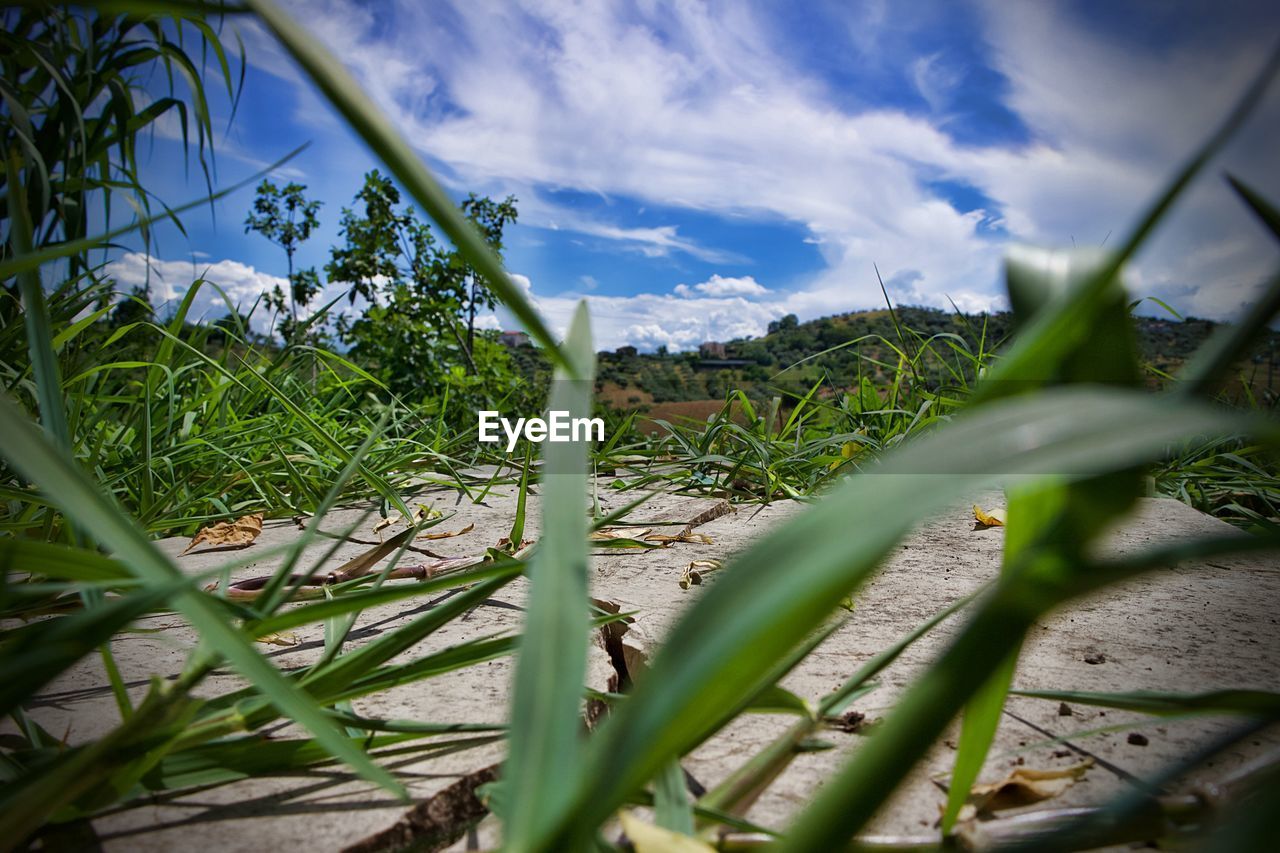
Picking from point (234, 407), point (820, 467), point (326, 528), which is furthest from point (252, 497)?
point (820, 467)

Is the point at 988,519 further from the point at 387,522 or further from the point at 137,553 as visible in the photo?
the point at 137,553

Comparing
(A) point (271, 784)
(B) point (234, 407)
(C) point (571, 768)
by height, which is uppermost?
(B) point (234, 407)

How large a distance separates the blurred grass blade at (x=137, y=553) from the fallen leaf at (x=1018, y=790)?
389mm

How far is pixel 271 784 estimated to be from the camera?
523 millimetres

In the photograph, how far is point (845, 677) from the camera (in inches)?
28.4

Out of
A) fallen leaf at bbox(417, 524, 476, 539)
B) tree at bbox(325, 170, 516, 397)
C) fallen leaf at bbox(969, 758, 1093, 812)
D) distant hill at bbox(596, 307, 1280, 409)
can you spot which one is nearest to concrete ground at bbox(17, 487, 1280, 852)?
fallen leaf at bbox(969, 758, 1093, 812)

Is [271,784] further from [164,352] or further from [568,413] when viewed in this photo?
[164,352]

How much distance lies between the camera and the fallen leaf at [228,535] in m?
1.44

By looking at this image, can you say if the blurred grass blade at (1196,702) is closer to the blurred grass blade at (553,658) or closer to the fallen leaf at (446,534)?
the blurred grass blade at (553,658)

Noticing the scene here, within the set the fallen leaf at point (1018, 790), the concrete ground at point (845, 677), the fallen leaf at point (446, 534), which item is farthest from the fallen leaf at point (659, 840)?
the fallen leaf at point (446, 534)

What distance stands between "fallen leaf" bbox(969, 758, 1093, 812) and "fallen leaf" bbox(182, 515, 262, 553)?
1375 mm

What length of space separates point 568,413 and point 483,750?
332 millimetres

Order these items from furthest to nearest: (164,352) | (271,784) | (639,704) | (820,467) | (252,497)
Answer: (820,467)
(252,497)
(164,352)
(271,784)
(639,704)

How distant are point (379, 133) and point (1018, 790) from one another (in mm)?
549
